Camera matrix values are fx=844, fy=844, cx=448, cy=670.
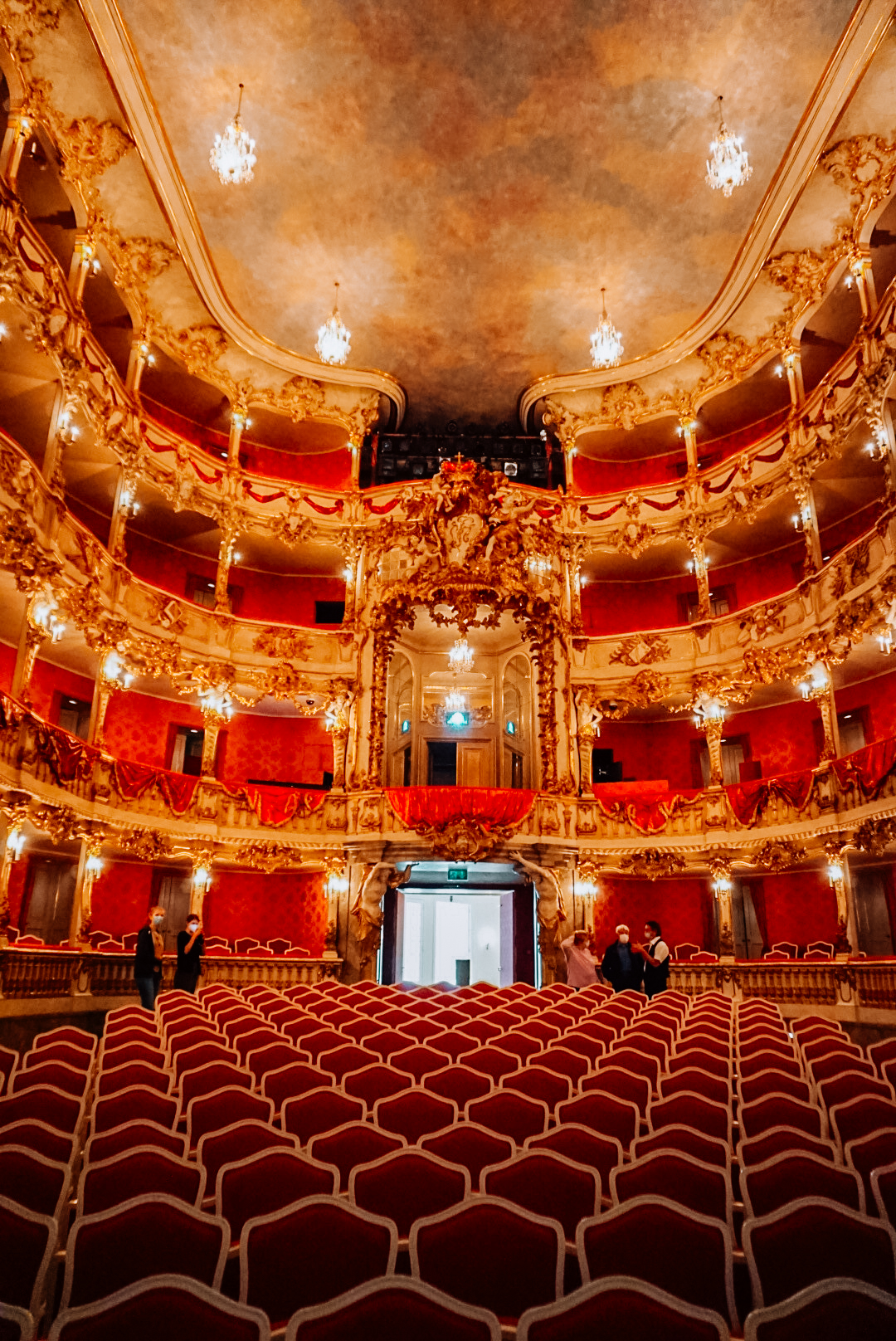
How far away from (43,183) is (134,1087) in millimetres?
16374

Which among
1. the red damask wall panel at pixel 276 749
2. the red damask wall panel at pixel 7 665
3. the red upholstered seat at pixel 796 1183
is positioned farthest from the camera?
the red damask wall panel at pixel 276 749

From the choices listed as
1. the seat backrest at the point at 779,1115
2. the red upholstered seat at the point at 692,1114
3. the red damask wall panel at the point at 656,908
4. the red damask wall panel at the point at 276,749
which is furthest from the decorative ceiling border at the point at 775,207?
the red upholstered seat at the point at 692,1114

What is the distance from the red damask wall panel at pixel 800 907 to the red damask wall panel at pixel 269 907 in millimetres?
9866

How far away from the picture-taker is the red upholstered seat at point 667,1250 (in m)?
2.66

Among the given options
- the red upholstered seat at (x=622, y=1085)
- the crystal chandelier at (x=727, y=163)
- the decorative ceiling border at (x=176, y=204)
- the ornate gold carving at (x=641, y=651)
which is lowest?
the red upholstered seat at (x=622, y=1085)

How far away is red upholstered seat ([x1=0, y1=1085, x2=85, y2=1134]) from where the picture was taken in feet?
13.8

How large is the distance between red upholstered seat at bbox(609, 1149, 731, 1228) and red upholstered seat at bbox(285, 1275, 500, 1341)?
62.9 inches

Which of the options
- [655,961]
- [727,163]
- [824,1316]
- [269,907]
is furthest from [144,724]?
[824,1316]

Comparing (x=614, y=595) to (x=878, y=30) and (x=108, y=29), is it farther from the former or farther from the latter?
(x=108, y=29)

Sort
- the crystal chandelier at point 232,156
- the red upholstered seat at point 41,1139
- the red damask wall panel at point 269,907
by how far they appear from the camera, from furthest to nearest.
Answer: the red damask wall panel at point 269,907
the crystal chandelier at point 232,156
the red upholstered seat at point 41,1139

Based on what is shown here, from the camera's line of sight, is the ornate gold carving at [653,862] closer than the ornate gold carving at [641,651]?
Yes

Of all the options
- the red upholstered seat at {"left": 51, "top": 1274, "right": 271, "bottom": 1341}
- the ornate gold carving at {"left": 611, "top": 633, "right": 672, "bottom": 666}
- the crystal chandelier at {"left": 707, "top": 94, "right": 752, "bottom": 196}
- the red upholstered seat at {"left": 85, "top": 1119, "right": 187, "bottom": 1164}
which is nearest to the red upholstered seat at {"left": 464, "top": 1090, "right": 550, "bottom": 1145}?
the red upholstered seat at {"left": 85, "top": 1119, "right": 187, "bottom": 1164}

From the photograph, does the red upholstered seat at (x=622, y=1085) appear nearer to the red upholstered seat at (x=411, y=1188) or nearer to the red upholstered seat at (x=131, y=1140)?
the red upholstered seat at (x=411, y=1188)

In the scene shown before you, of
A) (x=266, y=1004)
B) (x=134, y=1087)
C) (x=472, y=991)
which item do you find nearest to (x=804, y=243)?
(x=472, y=991)
